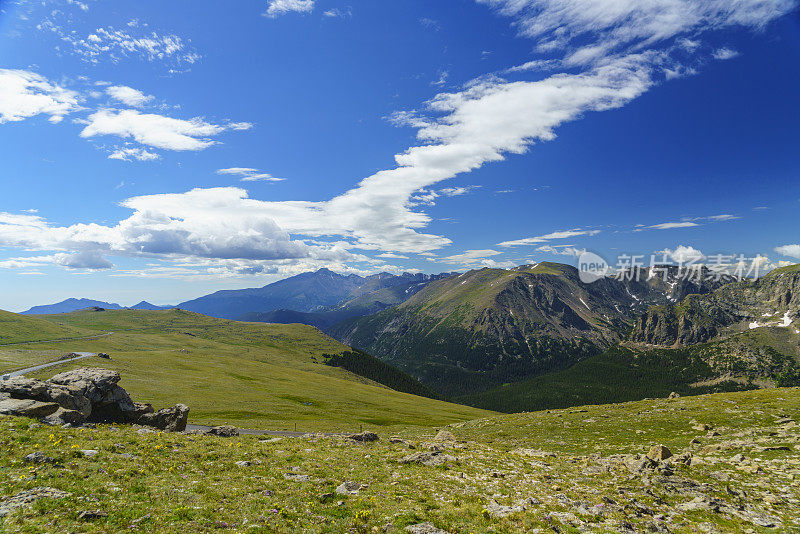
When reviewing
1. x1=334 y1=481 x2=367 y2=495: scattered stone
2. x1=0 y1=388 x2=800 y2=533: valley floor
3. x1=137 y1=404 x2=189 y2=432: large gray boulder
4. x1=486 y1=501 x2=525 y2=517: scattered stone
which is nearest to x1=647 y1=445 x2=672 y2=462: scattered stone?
x1=0 y1=388 x2=800 y2=533: valley floor

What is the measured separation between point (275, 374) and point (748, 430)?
6180 inches

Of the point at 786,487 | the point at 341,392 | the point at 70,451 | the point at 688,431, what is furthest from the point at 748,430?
the point at 341,392

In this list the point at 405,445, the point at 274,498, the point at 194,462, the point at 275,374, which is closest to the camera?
the point at 274,498

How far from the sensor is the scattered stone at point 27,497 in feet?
46.9

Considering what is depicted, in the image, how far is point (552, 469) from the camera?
30.0 meters

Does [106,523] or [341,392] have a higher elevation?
[106,523]

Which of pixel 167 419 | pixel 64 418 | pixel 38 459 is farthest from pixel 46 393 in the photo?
pixel 38 459

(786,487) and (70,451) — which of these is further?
(786,487)

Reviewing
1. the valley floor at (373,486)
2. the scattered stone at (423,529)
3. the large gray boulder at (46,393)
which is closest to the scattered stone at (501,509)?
the valley floor at (373,486)

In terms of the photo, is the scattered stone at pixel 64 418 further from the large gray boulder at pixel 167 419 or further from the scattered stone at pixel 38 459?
the scattered stone at pixel 38 459

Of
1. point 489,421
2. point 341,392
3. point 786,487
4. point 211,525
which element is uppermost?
point 211,525

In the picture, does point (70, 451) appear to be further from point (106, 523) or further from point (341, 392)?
point (341, 392)

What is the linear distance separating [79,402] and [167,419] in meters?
8.82

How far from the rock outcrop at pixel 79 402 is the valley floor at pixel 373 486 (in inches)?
133
